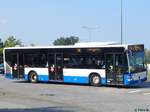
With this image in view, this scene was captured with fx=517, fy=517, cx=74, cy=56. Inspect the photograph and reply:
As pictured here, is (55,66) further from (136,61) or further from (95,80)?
(136,61)

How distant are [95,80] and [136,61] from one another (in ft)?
8.91

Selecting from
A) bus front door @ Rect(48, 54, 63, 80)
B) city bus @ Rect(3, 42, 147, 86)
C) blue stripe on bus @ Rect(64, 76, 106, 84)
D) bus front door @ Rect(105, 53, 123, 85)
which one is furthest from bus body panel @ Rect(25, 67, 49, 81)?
bus front door @ Rect(105, 53, 123, 85)

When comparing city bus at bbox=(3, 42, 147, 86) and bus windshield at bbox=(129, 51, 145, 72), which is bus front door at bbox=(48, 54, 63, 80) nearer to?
city bus at bbox=(3, 42, 147, 86)

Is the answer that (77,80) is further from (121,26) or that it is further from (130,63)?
(121,26)

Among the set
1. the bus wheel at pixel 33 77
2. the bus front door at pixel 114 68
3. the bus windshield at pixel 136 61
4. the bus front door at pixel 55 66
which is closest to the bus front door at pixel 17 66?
the bus wheel at pixel 33 77

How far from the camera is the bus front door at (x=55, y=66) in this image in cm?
3189

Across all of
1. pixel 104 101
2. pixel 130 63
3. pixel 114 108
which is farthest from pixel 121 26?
pixel 114 108

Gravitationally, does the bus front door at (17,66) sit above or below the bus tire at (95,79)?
above

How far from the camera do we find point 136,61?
29.1 m

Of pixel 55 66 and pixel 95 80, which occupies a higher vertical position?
pixel 55 66

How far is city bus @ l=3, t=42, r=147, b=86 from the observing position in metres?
28.5

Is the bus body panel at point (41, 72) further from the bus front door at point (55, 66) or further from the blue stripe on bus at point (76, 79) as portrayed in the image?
the blue stripe on bus at point (76, 79)

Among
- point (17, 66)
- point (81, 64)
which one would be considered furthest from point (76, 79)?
point (17, 66)

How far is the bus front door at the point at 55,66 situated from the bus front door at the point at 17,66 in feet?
8.66
